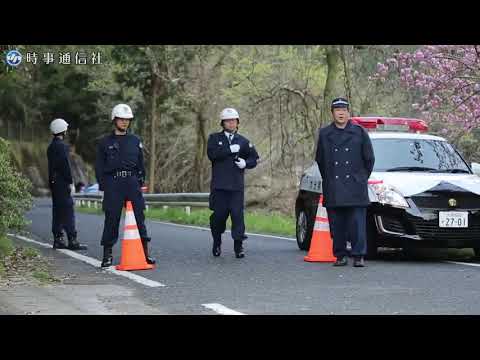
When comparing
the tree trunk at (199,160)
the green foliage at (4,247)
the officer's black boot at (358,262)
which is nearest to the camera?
the officer's black boot at (358,262)

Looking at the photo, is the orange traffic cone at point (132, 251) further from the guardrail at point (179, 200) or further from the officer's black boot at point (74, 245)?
the guardrail at point (179, 200)

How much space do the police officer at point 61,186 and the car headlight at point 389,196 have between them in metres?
4.88

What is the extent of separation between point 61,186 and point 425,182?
5816 mm

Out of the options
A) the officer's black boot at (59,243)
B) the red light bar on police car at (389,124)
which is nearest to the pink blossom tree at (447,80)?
the red light bar on police car at (389,124)

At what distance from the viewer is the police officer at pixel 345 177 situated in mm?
10156

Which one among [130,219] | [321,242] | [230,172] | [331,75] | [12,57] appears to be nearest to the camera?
[130,219]

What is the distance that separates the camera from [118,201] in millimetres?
10344

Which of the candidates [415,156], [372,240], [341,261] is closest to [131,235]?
[341,261]

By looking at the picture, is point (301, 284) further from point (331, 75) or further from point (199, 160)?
point (199, 160)

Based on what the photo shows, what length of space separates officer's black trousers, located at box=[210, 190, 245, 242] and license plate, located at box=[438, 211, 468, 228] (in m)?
2.61

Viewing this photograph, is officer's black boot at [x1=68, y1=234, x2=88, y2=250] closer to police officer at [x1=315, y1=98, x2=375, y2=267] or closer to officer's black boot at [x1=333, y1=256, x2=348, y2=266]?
police officer at [x1=315, y1=98, x2=375, y2=267]

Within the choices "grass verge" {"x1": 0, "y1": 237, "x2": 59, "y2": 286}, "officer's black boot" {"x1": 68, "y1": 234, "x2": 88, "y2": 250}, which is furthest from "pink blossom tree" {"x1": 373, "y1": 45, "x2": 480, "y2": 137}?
"grass verge" {"x1": 0, "y1": 237, "x2": 59, "y2": 286}

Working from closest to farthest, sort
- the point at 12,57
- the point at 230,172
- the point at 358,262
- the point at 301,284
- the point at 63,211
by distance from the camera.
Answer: the point at 301,284 → the point at 358,262 → the point at 230,172 → the point at 12,57 → the point at 63,211
